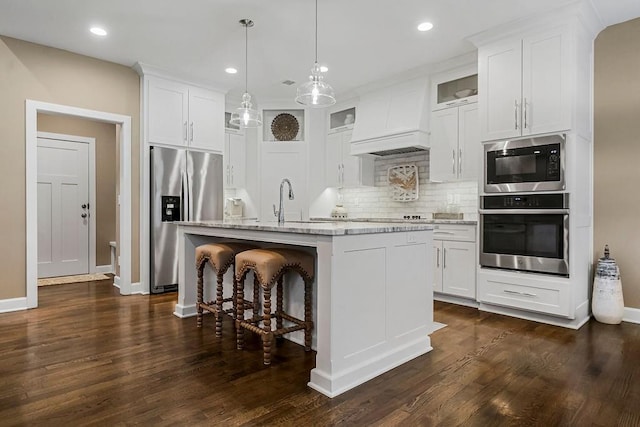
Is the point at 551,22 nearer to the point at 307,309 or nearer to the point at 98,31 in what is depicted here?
the point at 307,309

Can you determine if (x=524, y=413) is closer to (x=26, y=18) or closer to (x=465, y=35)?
(x=465, y=35)

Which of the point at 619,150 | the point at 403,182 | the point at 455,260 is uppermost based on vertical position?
the point at 619,150

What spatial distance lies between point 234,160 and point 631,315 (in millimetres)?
5216

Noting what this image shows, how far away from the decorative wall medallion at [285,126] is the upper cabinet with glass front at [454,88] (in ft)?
7.63

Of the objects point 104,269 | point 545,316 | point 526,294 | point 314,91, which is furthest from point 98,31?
point 545,316

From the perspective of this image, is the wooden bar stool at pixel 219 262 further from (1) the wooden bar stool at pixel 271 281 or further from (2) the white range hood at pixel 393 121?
(2) the white range hood at pixel 393 121

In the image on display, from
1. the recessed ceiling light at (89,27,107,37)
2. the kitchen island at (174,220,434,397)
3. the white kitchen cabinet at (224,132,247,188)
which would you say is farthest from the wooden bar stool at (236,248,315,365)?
the white kitchen cabinet at (224,132,247,188)

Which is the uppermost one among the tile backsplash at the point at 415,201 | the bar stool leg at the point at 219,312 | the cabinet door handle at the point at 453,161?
the cabinet door handle at the point at 453,161

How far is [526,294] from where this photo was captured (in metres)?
3.43

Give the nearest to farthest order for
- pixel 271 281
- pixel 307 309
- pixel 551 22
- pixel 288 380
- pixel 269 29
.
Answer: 1. pixel 288 380
2. pixel 271 281
3. pixel 307 309
4. pixel 551 22
5. pixel 269 29

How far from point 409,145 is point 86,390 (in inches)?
154

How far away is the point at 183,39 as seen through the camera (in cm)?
388

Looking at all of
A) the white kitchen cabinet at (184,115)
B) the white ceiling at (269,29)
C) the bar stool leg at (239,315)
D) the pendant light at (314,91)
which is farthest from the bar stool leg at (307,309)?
the white kitchen cabinet at (184,115)

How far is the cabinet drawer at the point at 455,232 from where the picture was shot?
3.93 m
